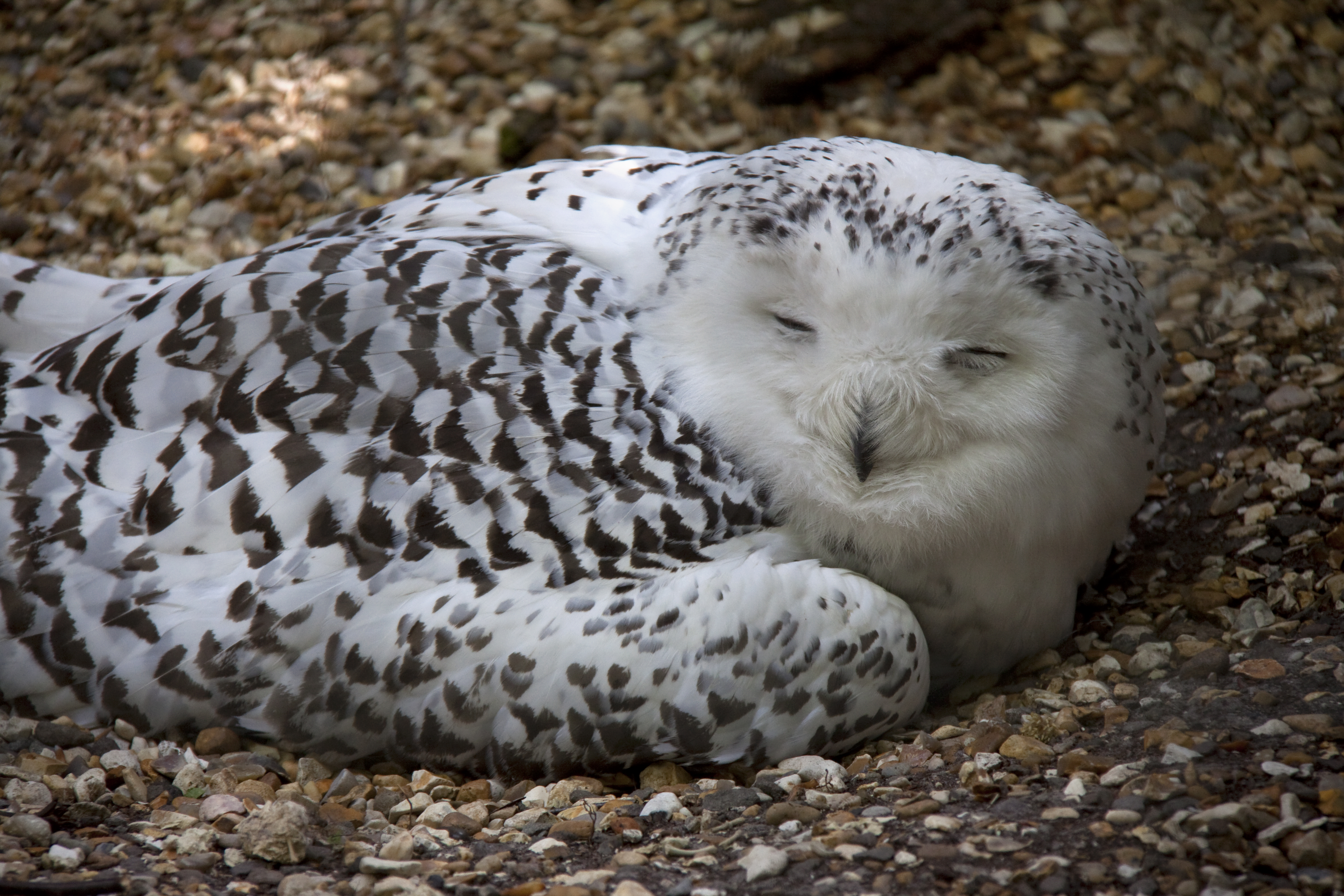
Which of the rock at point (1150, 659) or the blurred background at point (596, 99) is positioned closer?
the rock at point (1150, 659)

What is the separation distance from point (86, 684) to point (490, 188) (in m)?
1.50

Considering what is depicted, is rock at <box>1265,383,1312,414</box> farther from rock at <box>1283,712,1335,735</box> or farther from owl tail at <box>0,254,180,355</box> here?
owl tail at <box>0,254,180,355</box>

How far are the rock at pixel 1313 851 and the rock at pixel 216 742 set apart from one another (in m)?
1.99

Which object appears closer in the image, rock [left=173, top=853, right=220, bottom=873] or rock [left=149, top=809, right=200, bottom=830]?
rock [left=173, top=853, right=220, bottom=873]

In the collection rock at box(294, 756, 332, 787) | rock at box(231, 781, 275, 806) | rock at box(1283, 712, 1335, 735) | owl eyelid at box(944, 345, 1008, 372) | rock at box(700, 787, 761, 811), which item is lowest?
rock at box(294, 756, 332, 787)

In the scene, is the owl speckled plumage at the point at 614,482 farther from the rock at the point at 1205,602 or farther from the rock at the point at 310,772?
the rock at the point at 1205,602

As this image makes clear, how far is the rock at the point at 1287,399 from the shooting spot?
3.07m

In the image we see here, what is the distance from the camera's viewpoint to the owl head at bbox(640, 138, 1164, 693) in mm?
2230

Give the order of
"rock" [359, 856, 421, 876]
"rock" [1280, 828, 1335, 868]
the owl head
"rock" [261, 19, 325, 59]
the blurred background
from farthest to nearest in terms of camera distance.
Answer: "rock" [261, 19, 325, 59] → the blurred background → the owl head → "rock" [359, 856, 421, 876] → "rock" [1280, 828, 1335, 868]

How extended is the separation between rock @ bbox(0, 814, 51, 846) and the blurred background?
7.17ft

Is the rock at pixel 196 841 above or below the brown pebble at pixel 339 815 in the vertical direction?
above

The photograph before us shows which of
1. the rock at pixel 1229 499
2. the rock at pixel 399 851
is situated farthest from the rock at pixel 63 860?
the rock at pixel 1229 499

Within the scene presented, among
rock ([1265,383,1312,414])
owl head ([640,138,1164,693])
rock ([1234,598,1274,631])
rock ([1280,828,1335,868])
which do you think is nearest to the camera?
rock ([1280,828,1335,868])

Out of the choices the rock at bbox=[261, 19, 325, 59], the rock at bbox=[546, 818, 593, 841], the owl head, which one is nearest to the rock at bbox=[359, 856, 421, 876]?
the rock at bbox=[546, 818, 593, 841]
